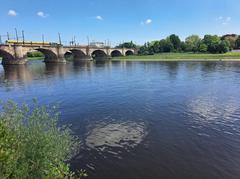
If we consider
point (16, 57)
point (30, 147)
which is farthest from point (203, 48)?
point (30, 147)

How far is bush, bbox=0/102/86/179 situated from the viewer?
5809 mm

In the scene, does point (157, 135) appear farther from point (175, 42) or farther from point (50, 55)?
point (175, 42)

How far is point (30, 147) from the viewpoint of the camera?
24.1ft

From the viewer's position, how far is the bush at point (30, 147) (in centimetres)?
581

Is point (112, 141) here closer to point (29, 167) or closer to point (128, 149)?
point (128, 149)

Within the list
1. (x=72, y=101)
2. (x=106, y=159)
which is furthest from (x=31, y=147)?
(x=72, y=101)

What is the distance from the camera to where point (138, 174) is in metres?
10.2

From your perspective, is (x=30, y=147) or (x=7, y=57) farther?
(x=7, y=57)

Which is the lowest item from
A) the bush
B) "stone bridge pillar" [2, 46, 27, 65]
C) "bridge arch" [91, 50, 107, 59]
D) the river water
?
the river water

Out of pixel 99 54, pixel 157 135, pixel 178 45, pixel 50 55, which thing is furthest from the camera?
pixel 178 45

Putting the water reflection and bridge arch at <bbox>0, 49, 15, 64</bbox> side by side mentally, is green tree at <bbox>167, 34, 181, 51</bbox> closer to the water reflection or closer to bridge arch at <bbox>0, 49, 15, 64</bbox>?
bridge arch at <bbox>0, 49, 15, 64</bbox>

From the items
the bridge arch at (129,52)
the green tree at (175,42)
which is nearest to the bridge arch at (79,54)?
the bridge arch at (129,52)

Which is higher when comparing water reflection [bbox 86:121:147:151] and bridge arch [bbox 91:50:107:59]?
bridge arch [bbox 91:50:107:59]

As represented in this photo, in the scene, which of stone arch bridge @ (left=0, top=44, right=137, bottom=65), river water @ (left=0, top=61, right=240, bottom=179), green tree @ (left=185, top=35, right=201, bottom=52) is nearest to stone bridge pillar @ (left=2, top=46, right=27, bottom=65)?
stone arch bridge @ (left=0, top=44, right=137, bottom=65)
